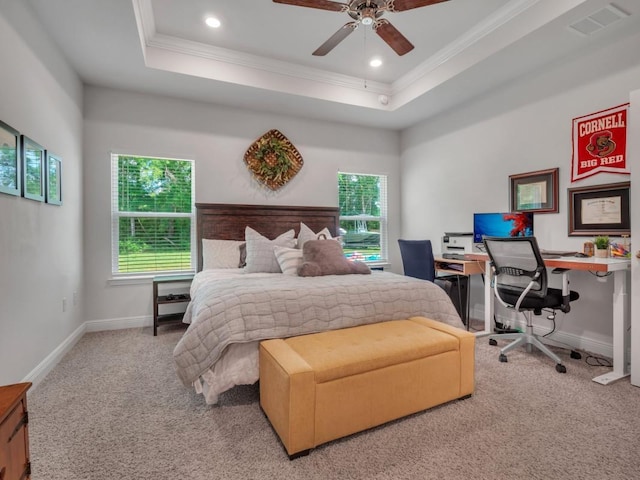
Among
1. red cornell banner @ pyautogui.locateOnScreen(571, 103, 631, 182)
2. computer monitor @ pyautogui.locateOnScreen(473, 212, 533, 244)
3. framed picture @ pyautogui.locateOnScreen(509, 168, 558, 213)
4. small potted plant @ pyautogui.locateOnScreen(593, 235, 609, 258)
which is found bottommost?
small potted plant @ pyautogui.locateOnScreen(593, 235, 609, 258)

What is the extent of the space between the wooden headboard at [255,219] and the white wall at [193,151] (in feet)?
0.48

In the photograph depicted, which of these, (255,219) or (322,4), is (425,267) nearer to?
(255,219)

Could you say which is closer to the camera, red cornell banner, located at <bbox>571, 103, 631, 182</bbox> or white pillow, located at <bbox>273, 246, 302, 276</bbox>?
red cornell banner, located at <bbox>571, 103, 631, 182</bbox>

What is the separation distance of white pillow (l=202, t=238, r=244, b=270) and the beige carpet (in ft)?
4.95

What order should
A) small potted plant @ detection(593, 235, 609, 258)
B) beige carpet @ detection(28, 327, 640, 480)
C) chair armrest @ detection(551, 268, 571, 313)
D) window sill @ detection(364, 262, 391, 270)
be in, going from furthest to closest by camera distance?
1. window sill @ detection(364, 262, 391, 270)
2. small potted plant @ detection(593, 235, 609, 258)
3. chair armrest @ detection(551, 268, 571, 313)
4. beige carpet @ detection(28, 327, 640, 480)

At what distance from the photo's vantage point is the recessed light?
303cm

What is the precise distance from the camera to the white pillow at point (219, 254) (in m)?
3.84

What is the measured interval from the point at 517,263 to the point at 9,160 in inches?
150

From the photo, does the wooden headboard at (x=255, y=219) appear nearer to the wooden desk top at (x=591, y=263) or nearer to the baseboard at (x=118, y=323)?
the baseboard at (x=118, y=323)

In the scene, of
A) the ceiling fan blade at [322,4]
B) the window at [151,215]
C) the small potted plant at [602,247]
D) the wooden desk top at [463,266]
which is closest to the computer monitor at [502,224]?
the wooden desk top at [463,266]

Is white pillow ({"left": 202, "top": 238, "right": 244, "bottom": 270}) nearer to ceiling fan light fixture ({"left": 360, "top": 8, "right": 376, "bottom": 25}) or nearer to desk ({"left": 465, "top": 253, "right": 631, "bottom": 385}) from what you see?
ceiling fan light fixture ({"left": 360, "top": 8, "right": 376, "bottom": 25})

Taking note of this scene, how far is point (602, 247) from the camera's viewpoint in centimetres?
276

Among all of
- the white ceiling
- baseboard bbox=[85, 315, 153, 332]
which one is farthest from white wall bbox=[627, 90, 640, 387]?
baseboard bbox=[85, 315, 153, 332]

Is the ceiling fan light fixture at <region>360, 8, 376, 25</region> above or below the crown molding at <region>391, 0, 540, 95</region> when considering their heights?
below
